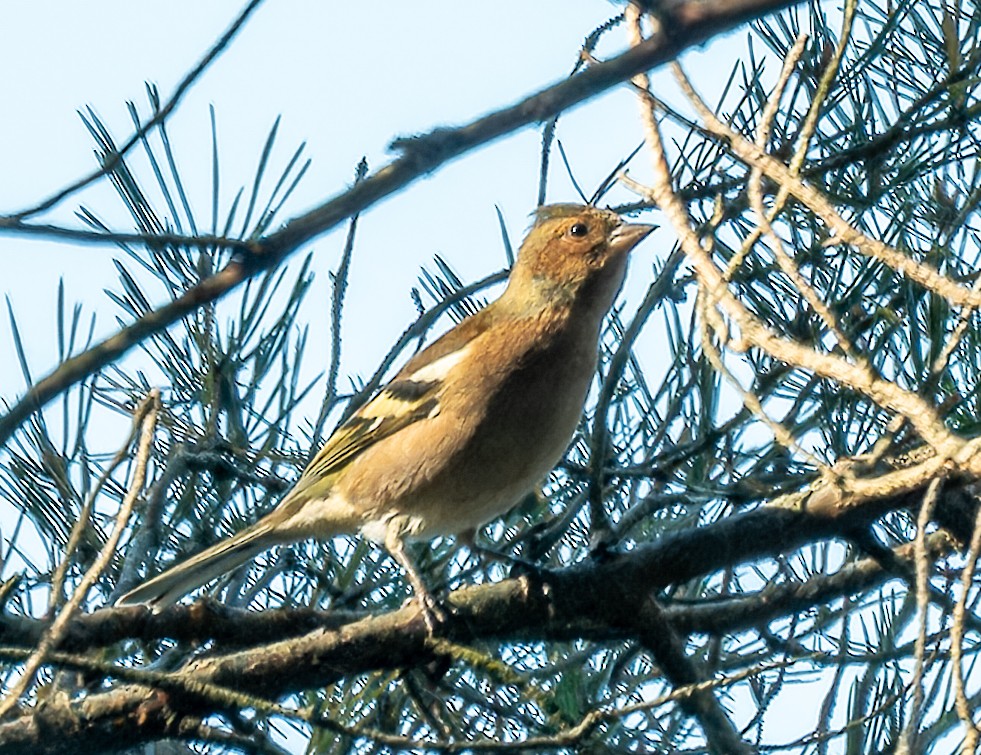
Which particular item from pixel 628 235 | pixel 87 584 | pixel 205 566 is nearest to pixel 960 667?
pixel 87 584

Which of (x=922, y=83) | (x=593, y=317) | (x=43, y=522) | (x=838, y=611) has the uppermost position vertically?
(x=593, y=317)

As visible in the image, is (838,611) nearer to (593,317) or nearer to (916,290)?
(916,290)

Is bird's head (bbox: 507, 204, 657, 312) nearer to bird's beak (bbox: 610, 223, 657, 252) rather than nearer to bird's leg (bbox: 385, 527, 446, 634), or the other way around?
bird's beak (bbox: 610, 223, 657, 252)

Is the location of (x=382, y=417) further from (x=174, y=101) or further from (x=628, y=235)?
(x=174, y=101)

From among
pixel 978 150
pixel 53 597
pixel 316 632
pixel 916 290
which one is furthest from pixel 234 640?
pixel 978 150

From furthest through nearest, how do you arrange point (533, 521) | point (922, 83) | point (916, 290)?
point (533, 521) → point (922, 83) → point (916, 290)

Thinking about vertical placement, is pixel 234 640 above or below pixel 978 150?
below

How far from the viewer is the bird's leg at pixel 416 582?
9.73 ft

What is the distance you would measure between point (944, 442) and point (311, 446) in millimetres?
2302

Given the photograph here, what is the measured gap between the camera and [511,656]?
12.7 feet

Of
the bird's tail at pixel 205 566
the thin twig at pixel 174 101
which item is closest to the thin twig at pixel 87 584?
the thin twig at pixel 174 101

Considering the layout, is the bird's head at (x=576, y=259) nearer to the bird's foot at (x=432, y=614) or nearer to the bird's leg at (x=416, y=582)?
the bird's leg at (x=416, y=582)

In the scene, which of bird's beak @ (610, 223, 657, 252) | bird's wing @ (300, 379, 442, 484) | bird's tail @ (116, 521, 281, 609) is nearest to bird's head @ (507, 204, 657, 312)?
bird's beak @ (610, 223, 657, 252)

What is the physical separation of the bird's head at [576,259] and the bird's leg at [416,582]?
3.15 ft
